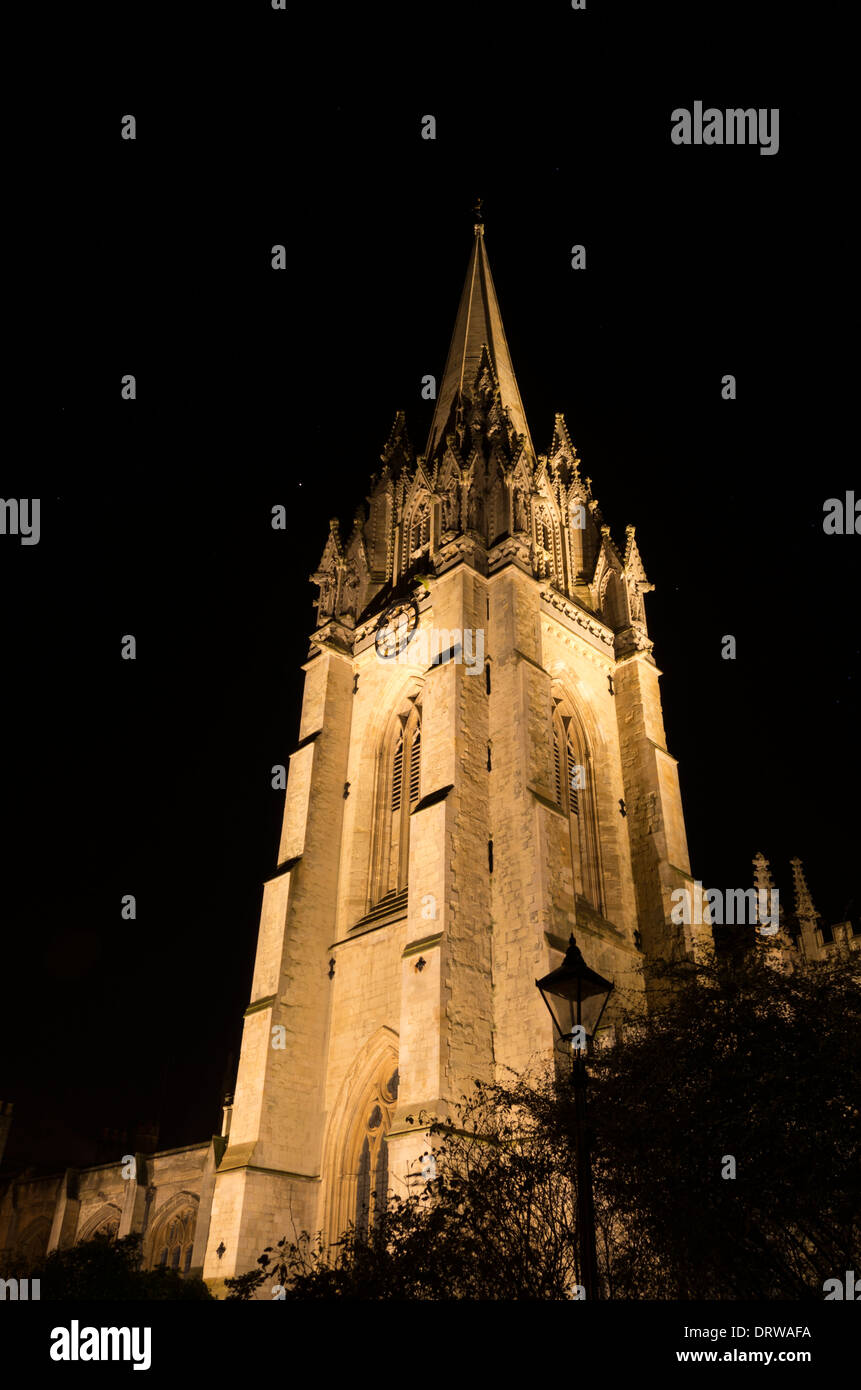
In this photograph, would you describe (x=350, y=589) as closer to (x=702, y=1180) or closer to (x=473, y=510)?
(x=473, y=510)

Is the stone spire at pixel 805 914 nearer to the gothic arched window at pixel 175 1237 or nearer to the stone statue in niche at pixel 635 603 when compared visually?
the stone statue in niche at pixel 635 603

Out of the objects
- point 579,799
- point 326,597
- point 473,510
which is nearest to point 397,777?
point 579,799

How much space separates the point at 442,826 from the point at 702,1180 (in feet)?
39.1

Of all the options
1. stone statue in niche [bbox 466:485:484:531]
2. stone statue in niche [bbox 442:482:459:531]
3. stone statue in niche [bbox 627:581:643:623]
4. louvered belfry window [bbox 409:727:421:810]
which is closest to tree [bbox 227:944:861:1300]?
louvered belfry window [bbox 409:727:421:810]

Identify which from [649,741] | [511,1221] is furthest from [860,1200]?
[649,741]

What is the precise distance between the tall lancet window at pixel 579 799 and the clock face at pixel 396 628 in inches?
196

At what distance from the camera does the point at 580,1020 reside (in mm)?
8500

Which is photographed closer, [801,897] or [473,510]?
[473,510]

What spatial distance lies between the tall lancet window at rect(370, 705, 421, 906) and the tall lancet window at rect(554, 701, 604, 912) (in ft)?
13.3

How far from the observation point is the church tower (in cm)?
1980

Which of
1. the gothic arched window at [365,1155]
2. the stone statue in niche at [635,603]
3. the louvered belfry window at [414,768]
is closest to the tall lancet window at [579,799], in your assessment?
the louvered belfry window at [414,768]

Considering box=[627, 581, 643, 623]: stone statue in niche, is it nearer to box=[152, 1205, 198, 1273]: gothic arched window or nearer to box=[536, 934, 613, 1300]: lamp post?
box=[536, 934, 613, 1300]: lamp post

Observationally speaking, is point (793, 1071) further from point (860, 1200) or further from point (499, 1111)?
point (499, 1111)
